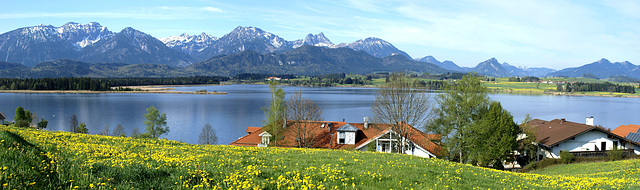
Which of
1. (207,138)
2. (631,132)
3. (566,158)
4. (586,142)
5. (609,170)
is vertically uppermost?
(609,170)

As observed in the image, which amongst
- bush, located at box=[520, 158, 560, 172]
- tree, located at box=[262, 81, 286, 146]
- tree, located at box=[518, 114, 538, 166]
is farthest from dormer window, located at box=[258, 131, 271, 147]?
tree, located at box=[518, 114, 538, 166]

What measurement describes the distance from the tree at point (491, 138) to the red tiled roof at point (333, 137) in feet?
13.2

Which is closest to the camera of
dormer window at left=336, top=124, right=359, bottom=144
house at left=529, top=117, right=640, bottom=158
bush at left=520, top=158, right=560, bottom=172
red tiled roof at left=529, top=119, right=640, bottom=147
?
bush at left=520, top=158, right=560, bottom=172

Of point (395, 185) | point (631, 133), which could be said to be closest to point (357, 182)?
point (395, 185)

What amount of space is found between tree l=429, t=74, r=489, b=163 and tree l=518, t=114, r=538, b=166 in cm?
1051

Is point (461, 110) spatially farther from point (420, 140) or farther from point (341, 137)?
point (341, 137)

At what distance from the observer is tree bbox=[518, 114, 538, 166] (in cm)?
4362

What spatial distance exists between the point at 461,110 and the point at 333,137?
46.6 feet

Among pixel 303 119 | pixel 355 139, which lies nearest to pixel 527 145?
pixel 355 139

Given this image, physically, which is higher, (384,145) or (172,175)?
(172,175)

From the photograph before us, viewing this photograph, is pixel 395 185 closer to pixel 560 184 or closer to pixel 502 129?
pixel 560 184

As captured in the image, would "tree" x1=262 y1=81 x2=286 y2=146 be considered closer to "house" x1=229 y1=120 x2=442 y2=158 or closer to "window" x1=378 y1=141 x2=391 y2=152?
"house" x1=229 y1=120 x2=442 y2=158

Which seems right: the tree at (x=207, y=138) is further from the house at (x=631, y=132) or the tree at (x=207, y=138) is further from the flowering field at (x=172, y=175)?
the house at (x=631, y=132)

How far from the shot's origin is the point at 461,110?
37.3 m
